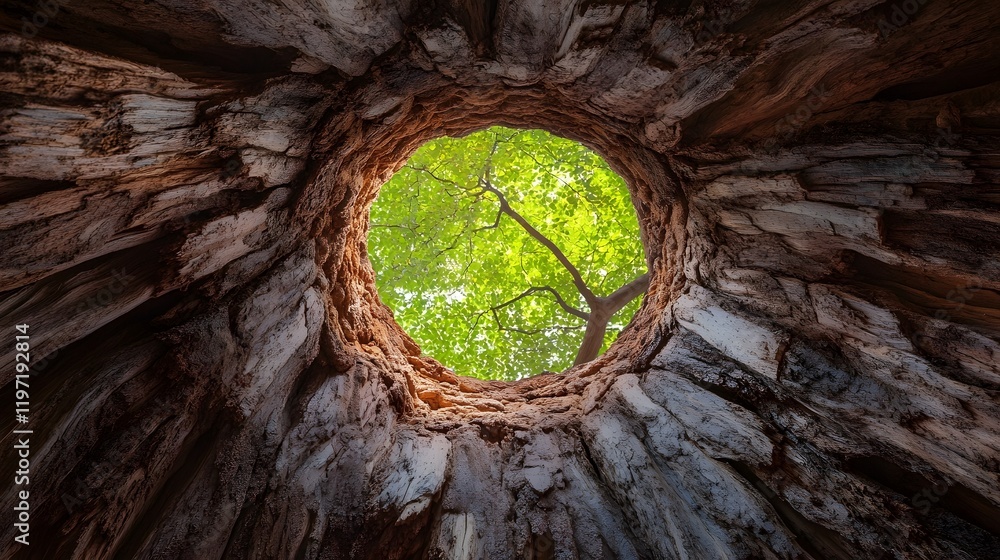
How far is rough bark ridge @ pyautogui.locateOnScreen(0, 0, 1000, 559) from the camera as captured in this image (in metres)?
2.47

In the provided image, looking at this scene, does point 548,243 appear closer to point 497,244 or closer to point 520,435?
point 497,244

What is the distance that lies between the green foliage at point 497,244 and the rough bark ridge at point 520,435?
589 centimetres

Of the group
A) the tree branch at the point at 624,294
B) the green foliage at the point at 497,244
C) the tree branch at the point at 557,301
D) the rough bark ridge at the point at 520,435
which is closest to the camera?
the rough bark ridge at the point at 520,435

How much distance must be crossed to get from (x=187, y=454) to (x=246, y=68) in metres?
2.59

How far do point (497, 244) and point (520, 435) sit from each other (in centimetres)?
694

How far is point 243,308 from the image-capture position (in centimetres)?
338

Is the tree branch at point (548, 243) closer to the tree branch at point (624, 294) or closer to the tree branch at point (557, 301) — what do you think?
the tree branch at point (624, 294)

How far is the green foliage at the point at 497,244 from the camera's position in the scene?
398 inches

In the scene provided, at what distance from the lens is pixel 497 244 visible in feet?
35.9

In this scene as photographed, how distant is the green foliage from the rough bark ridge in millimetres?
5892

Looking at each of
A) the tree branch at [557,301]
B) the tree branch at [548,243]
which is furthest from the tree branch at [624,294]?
the tree branch at [557,301]

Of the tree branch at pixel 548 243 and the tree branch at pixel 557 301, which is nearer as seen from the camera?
the tree branch at pixel 548 243

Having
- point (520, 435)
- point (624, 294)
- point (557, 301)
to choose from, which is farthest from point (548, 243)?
point (520, 435)

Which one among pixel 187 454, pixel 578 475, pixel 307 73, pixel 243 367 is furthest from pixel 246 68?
pixel 578 475
